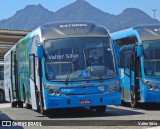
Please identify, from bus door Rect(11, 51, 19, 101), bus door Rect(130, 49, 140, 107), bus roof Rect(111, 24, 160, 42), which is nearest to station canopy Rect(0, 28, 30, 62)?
bus door Rect(11, 51, 19, 101)

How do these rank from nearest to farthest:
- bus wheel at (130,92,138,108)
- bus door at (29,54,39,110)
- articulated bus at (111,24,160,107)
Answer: bus door at (29,54,39,110) → articulated bus at (111,24,160,107) → bus wheel at (130,92,138,108)

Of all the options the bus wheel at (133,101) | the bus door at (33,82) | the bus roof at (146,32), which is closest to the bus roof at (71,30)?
the bus door at (33,82)

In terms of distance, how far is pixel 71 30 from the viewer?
16797mm

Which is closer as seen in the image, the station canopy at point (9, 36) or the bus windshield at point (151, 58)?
the bus windshield at point (151, 58)

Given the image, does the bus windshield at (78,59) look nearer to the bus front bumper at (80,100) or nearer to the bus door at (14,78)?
the bus front bumper at (80,100)

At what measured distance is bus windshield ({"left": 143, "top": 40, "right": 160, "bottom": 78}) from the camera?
1889 cm

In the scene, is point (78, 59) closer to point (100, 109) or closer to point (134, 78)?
point (100, 109)

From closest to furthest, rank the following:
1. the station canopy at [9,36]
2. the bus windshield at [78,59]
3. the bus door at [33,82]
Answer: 1. the bus windshield at [78,59]
2. the bus door at [33,82]
3. the station canopy at [9,36]

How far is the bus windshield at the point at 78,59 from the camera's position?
1606 centimetres

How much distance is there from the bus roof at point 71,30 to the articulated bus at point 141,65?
222 centimetres

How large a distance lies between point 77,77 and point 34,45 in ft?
8.27

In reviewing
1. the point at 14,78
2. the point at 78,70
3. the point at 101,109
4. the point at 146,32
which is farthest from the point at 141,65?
the point at 14,78

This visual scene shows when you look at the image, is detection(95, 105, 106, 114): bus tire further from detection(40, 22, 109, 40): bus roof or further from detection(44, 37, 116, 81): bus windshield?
detection(40, 22, 109, 40): bus roof

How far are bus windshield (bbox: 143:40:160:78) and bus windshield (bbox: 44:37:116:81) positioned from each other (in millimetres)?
2771
